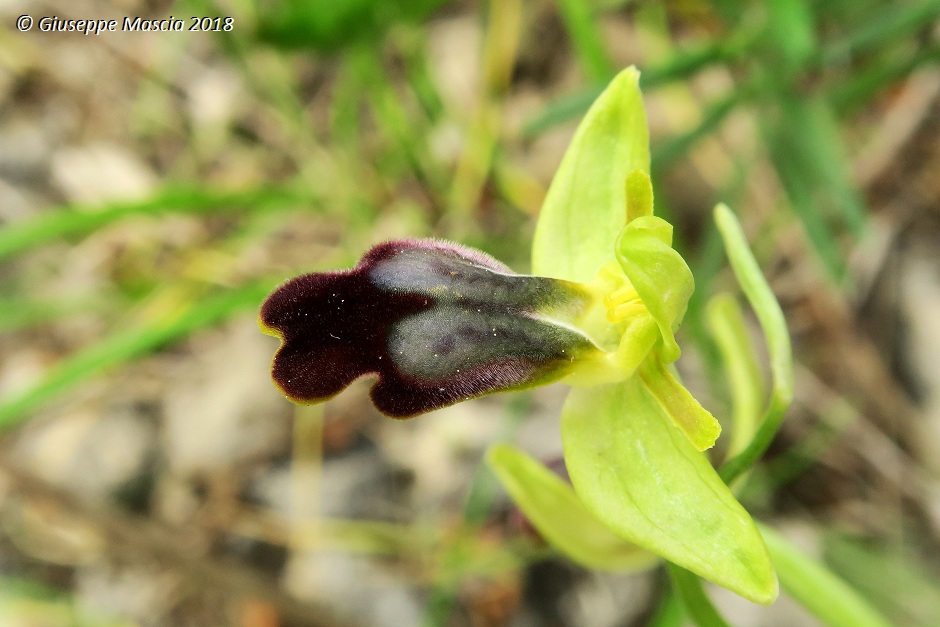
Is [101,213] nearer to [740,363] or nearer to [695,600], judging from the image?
[740,363]

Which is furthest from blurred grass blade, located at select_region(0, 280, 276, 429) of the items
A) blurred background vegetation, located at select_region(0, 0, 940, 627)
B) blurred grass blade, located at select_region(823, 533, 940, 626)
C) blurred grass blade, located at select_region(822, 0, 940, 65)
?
blurred grass blade, located at select_region(823, 533, 940, 626)

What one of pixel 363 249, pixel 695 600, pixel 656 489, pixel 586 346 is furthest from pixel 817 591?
pixel 363 249

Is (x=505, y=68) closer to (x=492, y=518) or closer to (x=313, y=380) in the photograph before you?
(x=492, y=518)

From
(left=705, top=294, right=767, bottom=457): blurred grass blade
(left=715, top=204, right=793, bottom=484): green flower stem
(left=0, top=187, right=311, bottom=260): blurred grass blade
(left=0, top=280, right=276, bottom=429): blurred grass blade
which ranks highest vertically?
(left=715, top=204, right=793, bottom=484): green flower stem

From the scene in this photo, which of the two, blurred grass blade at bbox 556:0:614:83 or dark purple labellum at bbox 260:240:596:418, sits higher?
blurred grass blade at bbox 556:0:614:83

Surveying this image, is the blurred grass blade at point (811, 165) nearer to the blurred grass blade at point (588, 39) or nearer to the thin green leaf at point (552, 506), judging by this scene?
the blurred grass blade at point (588, 39)

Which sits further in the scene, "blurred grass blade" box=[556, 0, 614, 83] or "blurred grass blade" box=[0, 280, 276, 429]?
"blurred grass blade" box=[556, 0, 614, 83]

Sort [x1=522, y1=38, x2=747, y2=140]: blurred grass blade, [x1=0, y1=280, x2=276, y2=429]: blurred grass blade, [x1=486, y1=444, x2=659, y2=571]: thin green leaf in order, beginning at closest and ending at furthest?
[x1=486, y1=444, x2=659, y2=571]: thin green leaf → [x1=0, y1=280, x2=276, y2=429]: blurred grass blade → [x1=522, y1=38, x2=747, y2=140]: blurred grass blade

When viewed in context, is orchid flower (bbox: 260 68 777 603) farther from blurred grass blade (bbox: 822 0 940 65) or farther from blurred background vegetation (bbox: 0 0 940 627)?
blurred grass blade (bbox: 822 0 940 65)

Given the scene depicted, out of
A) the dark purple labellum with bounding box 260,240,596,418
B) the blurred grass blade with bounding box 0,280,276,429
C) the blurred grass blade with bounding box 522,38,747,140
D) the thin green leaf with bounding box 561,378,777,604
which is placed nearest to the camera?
the thin green leaf with bounding box 561,378,777,604

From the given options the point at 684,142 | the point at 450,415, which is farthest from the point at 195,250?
the point at 684,142
